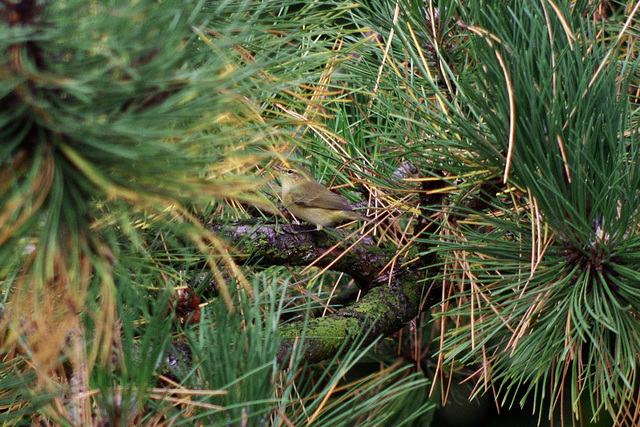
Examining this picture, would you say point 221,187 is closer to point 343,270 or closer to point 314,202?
point 343,270

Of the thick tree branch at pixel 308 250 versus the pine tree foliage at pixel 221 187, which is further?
the thick tree branch at pixel 308 250

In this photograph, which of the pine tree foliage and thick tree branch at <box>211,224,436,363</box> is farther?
thick tree branch at <box>211,224,436,363</box>

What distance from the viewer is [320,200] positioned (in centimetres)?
133

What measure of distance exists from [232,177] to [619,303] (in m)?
0.44

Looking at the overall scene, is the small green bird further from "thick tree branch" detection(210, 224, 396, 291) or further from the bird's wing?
"thick tree branch" detection(210, 224, 396, 291)

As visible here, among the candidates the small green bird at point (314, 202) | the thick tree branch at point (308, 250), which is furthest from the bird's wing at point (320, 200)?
the thick tree branch at point (308, 250)

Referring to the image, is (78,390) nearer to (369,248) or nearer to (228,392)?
(228,392)

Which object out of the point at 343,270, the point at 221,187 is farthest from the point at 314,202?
the point at 221,187

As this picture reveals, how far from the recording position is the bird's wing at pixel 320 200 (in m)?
1.23

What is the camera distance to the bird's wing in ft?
4.05

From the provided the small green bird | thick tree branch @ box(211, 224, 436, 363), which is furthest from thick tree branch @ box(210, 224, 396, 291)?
the small green bird

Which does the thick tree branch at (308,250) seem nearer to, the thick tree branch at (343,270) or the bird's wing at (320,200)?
the thick tree branch at (343,270)

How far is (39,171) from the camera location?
0.37 meters

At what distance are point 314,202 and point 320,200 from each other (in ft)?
0.06
